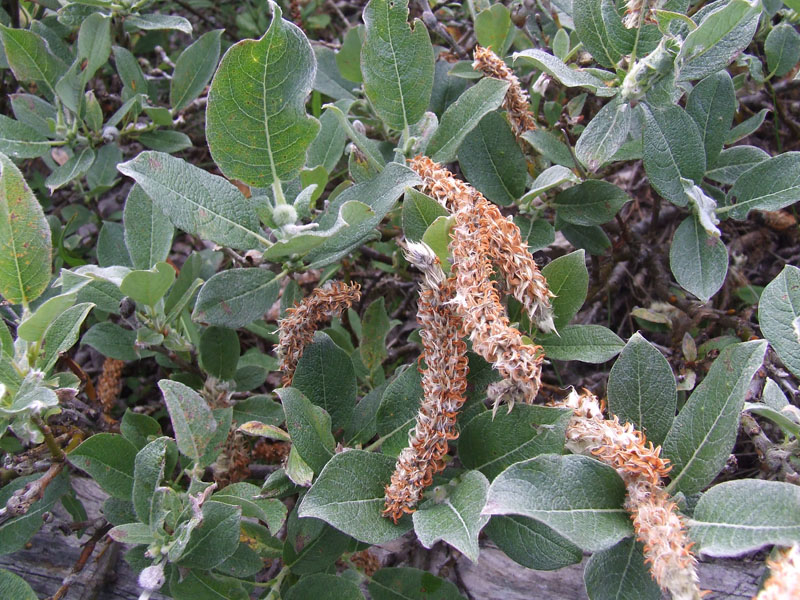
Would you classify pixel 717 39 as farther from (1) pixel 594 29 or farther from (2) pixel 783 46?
(2) pixel 783 46

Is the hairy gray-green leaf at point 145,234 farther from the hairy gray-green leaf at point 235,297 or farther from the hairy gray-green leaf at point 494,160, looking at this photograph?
the hairy gray-green leaf at point 494,160

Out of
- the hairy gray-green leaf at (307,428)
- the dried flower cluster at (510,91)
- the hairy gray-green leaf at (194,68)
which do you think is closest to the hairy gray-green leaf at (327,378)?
the hairy gray-green leaf at (307,428)

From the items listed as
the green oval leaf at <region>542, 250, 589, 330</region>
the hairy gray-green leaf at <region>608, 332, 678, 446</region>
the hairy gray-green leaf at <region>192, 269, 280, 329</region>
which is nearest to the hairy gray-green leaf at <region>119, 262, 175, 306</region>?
the hairy gray-green leaf at <region>192, 269, 280, 329</region>

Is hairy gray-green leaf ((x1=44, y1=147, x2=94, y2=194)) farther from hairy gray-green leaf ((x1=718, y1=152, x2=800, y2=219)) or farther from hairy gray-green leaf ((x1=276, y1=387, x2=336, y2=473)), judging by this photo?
hairy gray-green leaf ((x1=718, y1=152, x2=800, y2=219))

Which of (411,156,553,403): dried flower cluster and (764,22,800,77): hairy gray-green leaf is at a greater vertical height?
(764,22,800,77): hairy gray-green leaf

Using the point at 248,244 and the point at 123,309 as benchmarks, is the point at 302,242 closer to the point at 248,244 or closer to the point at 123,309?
the point at 248,244
